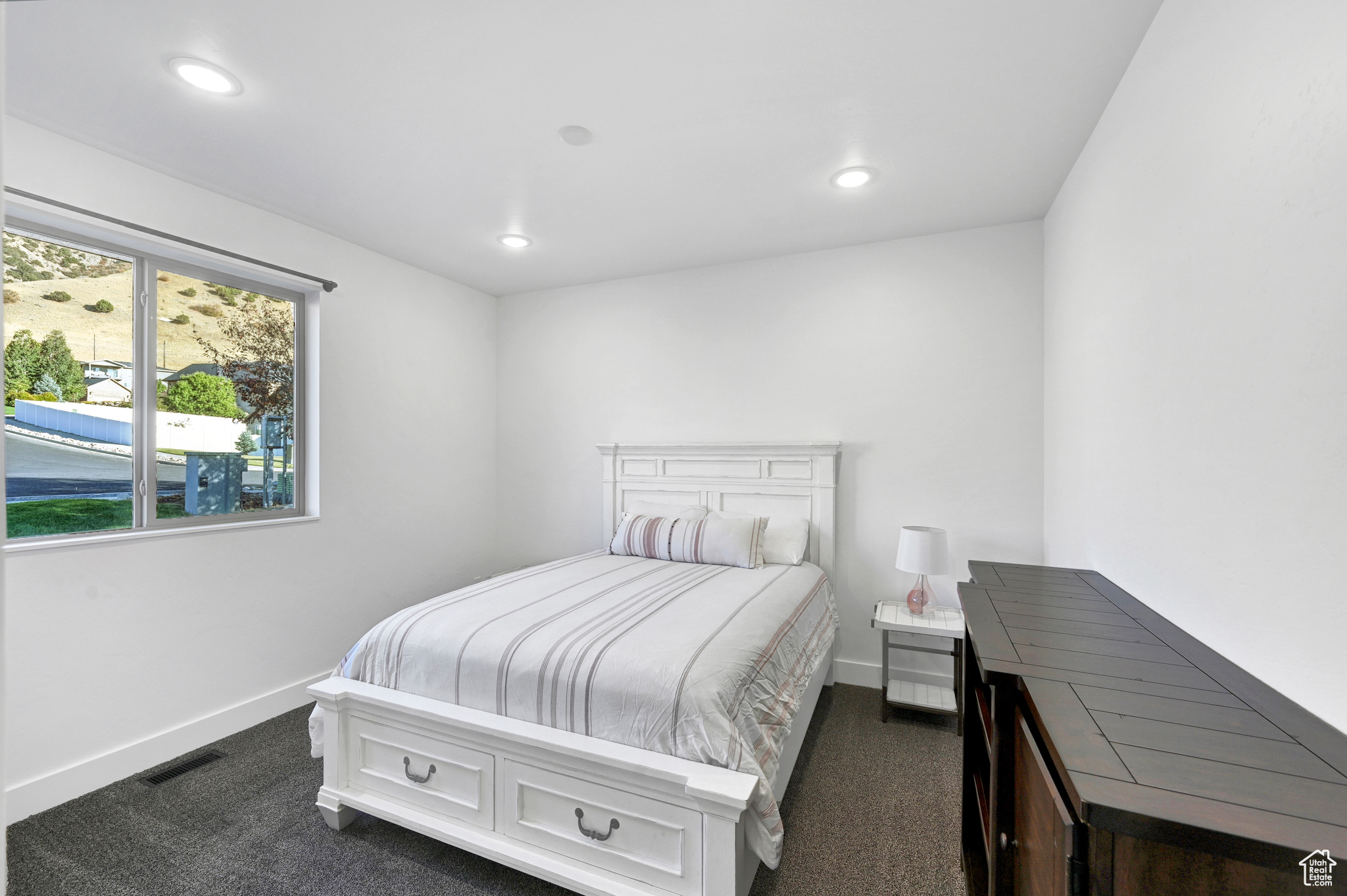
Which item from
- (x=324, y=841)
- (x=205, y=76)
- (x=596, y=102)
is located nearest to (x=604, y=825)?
(x=324, y=841)

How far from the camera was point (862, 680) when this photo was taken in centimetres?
347

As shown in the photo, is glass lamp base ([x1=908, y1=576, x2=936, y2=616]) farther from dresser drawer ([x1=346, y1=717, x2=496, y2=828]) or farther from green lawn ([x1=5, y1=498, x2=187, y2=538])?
green lawn ([x1=5, y1=498, x2=187, y2=538])

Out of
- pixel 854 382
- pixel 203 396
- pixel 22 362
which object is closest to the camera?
pixel 22 362

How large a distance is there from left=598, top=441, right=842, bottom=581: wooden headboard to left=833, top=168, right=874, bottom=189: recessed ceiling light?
1.35 m

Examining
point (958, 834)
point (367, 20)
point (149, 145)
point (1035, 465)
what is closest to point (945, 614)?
point (1035, 465)

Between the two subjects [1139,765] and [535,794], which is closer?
[1139,765]

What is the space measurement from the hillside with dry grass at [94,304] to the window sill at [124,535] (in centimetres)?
71

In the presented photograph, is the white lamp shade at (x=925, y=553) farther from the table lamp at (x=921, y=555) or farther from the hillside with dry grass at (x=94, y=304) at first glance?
the hillside with dry grass at (x=94, y=304)

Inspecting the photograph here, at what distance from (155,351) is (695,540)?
2.60m

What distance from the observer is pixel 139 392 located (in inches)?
106

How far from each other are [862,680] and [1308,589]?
2519mm

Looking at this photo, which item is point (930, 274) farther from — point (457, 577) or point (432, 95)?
point (457, 577)

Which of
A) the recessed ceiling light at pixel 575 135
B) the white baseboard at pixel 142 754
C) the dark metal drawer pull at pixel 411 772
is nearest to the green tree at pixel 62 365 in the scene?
the white baseboard at pixel 142 754

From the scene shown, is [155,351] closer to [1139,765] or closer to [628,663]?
[628,663]
